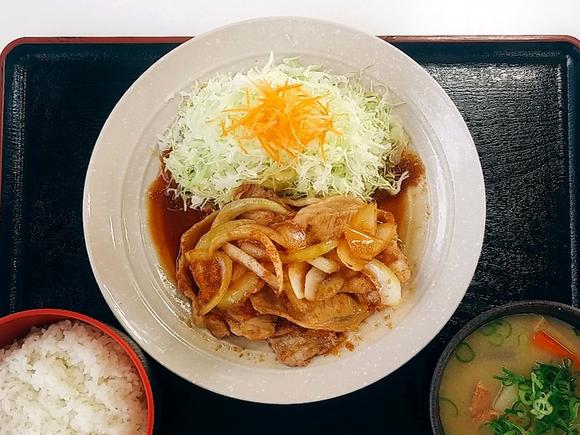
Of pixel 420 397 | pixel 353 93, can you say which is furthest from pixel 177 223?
pixel 420 397

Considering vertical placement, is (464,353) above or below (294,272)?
below

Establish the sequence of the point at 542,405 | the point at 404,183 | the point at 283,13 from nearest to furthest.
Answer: the point at 542,405, the point at 404,183, the point at 283,13

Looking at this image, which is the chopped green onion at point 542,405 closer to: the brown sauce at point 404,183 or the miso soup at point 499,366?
the miso soup at point 499,366

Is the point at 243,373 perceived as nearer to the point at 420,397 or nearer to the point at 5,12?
the point at 420,397

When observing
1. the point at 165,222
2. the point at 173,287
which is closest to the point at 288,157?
the point at 165,222

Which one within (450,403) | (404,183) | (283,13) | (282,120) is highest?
(283,13)

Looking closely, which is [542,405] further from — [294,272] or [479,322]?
[294,272]
